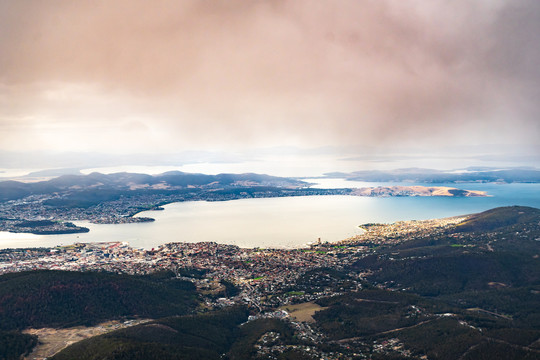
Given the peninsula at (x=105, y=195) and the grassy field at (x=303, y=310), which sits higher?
the peninsula at (x=105, y=195)

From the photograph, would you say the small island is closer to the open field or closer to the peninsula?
the peninsula

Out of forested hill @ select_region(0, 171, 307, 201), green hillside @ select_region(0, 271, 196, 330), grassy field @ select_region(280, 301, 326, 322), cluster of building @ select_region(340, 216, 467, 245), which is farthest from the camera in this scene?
forested hill @ select_region(0, 171, 307, 201)

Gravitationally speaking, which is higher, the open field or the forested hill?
the forested hill

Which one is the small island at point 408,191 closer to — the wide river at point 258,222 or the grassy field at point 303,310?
the wide river at point 258,222

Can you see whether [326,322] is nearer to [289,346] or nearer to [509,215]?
[289,346]

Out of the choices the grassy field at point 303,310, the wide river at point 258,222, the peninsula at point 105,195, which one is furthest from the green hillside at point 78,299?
the peninsula at point 105,195

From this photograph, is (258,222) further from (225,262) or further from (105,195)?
(105,195)

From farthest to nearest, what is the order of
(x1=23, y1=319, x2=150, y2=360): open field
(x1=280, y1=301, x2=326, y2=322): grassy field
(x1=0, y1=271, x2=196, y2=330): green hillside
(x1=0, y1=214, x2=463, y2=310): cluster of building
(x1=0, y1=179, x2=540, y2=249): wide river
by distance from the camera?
(x1=0, y1=179, x2=540, y2=249): wide river → (x1=0, y1=214, x2=463, y2=310): cluster of building → (x1=280, y1=301, x2=326, y2=322): grassy field → (x1=0, y1=271, x2=196, y2=330): green hillside → (x1=23, y1=319, x2=150, y2=360): open field

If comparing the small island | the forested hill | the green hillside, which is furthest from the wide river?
the forested hill
